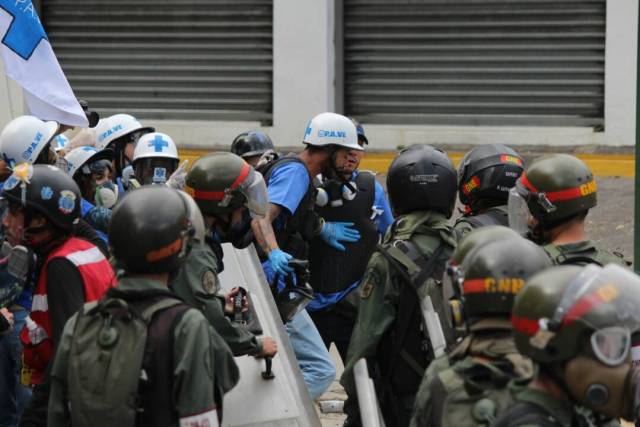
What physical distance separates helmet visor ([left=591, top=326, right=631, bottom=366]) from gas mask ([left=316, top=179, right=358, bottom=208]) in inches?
187

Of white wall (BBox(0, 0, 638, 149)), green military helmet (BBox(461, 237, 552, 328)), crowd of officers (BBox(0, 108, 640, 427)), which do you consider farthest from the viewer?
white wall (BBox(0, 0, 638, 149))

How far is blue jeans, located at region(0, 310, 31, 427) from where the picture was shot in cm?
554

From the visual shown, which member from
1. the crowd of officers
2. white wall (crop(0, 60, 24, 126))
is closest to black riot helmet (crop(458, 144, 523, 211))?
the crowd of officers

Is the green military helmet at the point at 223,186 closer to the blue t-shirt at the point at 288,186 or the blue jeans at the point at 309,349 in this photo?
the blue t-shirt at the point at 288,186

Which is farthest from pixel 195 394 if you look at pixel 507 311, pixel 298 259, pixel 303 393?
pixel 298 259

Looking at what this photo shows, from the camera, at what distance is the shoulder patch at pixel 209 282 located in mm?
5023

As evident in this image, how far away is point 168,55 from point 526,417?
12889mm

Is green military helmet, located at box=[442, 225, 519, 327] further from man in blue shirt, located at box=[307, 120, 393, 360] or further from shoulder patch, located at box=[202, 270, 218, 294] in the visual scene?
man in blue shirt, located at box=[307, 120, 393, 360]

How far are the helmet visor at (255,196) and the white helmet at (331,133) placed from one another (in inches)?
84.7

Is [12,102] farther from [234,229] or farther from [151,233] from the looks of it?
[151,233]

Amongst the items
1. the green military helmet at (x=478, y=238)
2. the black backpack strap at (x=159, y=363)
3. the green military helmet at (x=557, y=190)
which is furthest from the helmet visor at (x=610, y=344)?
the green military helmet at (x=557, y=190)

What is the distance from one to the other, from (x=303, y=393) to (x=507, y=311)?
2174 mm

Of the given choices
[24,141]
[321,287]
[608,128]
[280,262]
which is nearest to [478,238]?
[280,262]

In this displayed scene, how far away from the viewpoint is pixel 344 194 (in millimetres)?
7945
